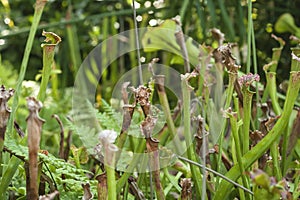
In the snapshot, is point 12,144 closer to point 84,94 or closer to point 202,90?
point 202,90

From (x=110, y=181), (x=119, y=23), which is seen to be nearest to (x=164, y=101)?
(x=110, y=181)

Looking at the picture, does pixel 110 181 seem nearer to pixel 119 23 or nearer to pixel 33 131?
pixel 33 131

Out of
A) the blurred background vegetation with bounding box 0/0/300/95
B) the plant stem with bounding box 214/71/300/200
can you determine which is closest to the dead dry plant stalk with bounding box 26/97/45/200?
the plant stem with bounding box 214/71/300/200

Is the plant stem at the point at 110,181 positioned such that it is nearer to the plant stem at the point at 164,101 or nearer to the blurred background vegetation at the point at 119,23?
the plant stem at the point at 164,101

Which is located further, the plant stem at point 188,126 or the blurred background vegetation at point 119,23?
the blurred background vegetation at point 119,23

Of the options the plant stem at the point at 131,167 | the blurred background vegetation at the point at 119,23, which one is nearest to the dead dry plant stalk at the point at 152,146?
the plant stem at the point at 131,167

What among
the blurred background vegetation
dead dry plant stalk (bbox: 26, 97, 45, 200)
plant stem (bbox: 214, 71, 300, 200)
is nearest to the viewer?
dead dry plant stalk (bbox: 26, 97, 45, 200)

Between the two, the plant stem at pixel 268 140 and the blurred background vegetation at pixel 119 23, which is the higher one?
the blurred background vegetation at pixel 119 23

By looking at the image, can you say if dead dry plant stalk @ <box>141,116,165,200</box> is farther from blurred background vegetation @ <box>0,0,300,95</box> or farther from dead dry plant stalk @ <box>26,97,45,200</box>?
blurred background vegetation @ <box>0,0,300,95</box>
